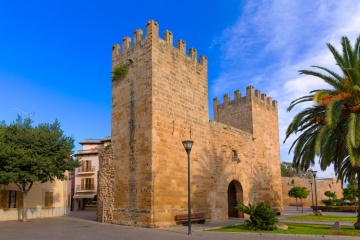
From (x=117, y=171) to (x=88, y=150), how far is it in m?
21.2

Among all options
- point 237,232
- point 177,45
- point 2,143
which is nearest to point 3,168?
point 2,143

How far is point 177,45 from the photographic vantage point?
16016 mm

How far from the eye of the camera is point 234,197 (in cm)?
1925

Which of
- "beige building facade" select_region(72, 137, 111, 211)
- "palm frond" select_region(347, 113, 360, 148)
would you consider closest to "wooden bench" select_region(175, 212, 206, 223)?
"palm frond" select_region(347, 113, 360, 148)

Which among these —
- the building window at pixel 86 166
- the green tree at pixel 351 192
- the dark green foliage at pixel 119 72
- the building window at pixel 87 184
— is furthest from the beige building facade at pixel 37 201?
the green tree at pixel 351 192

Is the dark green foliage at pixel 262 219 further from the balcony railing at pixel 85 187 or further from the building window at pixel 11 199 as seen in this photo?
the balcony railing at pixel 85 187

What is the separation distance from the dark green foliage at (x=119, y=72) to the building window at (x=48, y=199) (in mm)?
10495

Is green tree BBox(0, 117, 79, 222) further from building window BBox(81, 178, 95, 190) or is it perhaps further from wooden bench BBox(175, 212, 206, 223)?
building window BBox(81, 178, 95, 190)

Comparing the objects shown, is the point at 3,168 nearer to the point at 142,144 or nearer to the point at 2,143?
the point at 2,143

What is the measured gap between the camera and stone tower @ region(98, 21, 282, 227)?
1360cm

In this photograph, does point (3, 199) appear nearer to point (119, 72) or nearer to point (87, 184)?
point (119, 72)

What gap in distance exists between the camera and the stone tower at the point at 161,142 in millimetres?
13602

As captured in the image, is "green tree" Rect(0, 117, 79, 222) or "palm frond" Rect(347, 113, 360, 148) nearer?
"palm frond" Rect(347, 113, 360, 148)

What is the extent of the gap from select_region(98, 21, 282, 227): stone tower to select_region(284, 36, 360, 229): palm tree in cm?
484
